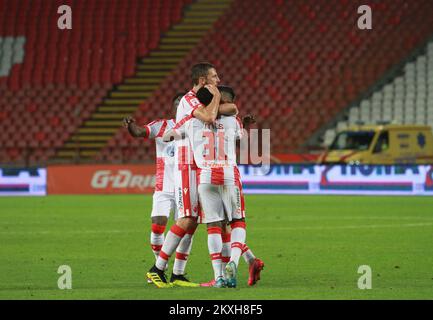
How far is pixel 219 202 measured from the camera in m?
10.6

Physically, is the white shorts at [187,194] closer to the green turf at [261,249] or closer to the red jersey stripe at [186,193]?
the red jersey stripe at [186,193]

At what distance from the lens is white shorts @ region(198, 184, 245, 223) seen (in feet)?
34.6

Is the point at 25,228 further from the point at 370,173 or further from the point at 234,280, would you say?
the point at 370,173

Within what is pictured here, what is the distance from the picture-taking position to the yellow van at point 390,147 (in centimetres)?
3094

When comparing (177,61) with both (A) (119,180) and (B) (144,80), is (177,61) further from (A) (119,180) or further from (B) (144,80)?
(A) (119,180)

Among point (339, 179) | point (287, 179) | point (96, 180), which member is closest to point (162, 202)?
point (339, 179)

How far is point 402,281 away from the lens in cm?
1099

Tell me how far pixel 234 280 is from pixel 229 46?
28.0 m

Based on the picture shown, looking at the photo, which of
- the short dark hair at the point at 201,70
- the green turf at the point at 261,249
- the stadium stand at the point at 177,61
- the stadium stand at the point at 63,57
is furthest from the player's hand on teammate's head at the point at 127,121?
the stadium stand at the point at 63,57

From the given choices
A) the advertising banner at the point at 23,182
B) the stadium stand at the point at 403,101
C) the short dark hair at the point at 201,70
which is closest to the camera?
the short dark hair at the point at 201,70

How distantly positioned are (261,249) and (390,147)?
665 inches

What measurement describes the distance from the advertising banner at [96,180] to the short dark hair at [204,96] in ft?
62.7
